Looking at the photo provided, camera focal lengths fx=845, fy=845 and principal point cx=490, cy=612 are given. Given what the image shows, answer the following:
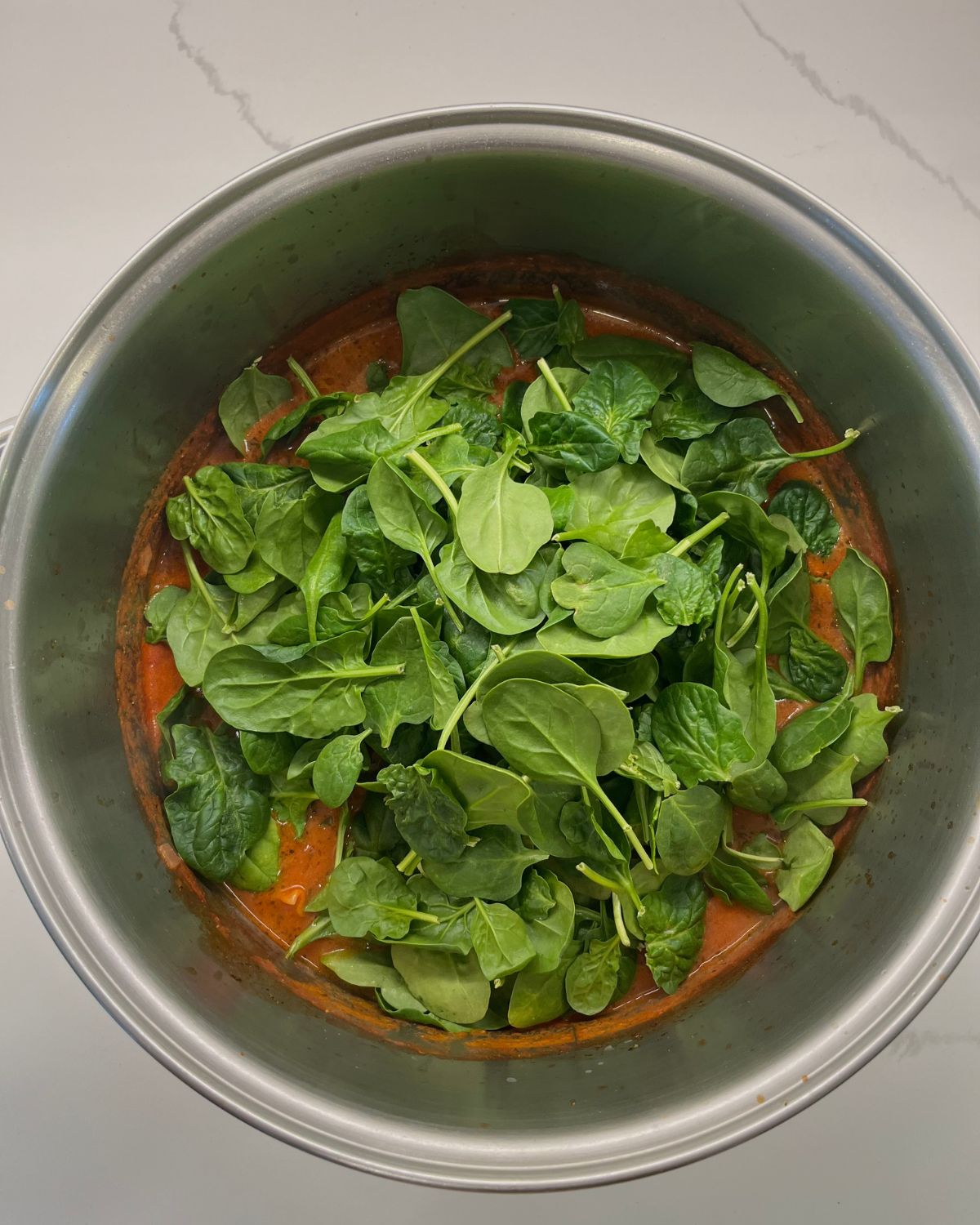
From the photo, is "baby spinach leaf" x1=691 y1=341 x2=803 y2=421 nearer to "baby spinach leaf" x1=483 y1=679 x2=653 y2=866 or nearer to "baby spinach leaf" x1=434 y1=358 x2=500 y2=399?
"baby spinach leaf" x1=434 y1=358 x2=500 y2=399

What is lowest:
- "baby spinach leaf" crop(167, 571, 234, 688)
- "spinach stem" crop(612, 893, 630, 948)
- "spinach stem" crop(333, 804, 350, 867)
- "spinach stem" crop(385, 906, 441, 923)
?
"spinach stem" crop(612, 893, 630, 948)

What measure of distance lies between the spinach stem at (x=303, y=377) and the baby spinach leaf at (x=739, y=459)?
45 cm

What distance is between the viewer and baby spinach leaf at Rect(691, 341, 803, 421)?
968 mm

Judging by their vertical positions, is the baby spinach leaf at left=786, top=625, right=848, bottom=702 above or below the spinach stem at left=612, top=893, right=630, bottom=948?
above

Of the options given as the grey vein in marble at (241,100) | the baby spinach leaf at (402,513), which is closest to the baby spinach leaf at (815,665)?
the baby spinach leaf at (402,513)

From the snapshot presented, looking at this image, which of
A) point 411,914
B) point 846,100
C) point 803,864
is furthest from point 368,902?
point 846,100

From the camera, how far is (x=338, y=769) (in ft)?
2.85

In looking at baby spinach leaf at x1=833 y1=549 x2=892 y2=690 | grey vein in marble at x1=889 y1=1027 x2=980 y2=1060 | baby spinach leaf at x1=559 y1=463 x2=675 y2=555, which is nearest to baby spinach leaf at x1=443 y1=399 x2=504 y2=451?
baby spinach leaf at x1=559 y1=463 x2=675 y2=555

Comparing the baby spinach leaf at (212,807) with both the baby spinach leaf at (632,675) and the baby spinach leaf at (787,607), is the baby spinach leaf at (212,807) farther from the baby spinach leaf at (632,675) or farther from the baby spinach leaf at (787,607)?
the baby spinach leaf at (787,607)

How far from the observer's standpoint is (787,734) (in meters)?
0.92

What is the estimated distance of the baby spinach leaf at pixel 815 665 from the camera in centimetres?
95

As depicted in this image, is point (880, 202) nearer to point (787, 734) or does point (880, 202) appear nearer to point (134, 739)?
point (787, 734)

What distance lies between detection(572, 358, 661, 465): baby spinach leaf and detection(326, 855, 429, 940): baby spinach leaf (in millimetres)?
536

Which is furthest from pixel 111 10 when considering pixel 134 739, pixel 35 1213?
pixel 35 1213
